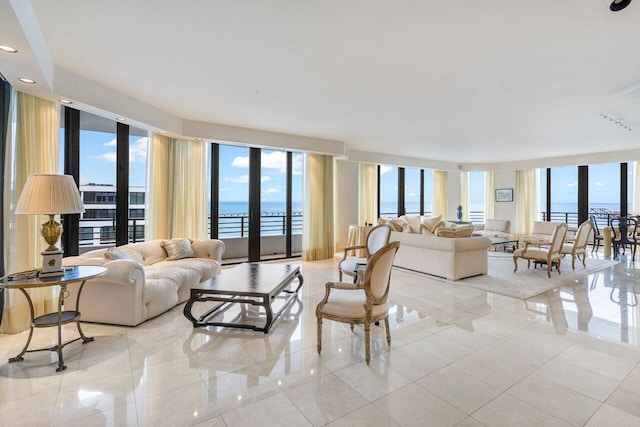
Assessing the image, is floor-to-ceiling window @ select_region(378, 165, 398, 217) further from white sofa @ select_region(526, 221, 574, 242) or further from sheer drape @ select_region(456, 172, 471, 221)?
white sofa @ select_region(526, 221, 574, 242)

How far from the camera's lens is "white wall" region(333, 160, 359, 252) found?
805cm

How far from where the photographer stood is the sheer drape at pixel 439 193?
10617 millimetres

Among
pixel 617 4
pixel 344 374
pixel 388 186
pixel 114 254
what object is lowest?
pixel 344 374

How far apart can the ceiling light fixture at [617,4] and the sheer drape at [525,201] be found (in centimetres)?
Result: 915

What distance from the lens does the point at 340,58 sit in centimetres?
304

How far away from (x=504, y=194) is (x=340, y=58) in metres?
9.84

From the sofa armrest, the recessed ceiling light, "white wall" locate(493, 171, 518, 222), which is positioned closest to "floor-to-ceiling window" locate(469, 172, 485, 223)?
"white wall" locate(493, 171, 518, 222)

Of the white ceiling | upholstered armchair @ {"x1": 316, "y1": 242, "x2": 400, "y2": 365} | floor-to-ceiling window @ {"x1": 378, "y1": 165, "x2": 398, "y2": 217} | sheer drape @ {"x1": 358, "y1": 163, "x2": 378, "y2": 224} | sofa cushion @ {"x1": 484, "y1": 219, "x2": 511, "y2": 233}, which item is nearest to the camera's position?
the white ceiling

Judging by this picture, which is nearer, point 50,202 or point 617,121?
point 50,202

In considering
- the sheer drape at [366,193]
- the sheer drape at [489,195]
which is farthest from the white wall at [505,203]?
the sheer drape at [366,193]

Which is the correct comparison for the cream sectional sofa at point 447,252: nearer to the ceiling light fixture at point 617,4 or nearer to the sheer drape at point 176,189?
the ceiling light fixture at point 617,4

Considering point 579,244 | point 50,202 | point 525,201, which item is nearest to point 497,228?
point 525,201

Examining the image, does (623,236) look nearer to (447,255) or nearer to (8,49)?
(447,255)

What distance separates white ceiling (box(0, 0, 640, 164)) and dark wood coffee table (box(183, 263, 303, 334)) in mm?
2322
